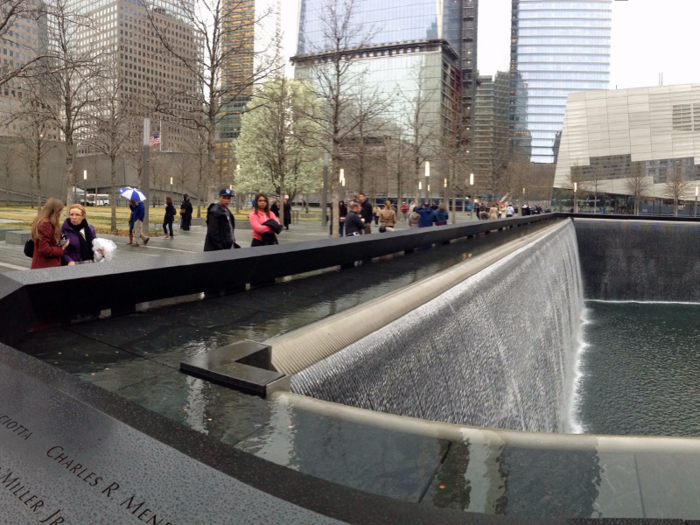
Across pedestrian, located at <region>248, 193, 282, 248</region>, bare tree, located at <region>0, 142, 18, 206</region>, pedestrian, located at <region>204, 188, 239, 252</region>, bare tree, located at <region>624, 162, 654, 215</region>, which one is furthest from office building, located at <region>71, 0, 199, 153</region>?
bare tree, located at <region>624, 162, 654, 215</region>

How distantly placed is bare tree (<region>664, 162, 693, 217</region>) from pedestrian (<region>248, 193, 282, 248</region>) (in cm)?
6493

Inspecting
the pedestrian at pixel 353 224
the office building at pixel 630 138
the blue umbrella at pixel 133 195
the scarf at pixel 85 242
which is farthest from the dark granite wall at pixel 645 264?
the office building at pixel 630 138

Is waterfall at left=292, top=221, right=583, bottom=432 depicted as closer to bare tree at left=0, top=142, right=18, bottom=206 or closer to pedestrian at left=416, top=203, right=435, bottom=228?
pedestrian at left=416, top=203, right=435, bottom=228

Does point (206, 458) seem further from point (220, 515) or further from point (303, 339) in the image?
point (303, 339)

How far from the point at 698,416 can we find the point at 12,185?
6172 cm

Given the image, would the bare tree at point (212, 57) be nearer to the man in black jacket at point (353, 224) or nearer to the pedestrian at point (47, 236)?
the man in black jacket at point (353, 224)

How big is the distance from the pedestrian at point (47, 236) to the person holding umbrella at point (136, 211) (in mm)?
11066

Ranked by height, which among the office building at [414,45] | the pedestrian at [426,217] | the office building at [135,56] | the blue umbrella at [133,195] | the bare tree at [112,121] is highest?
the office building at [414,45]

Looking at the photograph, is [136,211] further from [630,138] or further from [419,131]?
[630,138]

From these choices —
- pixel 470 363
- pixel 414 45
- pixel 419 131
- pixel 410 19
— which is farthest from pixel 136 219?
pixel 410 19

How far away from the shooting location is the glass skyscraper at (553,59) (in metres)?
110

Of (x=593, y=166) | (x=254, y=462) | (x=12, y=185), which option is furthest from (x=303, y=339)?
(x=593, y=166)

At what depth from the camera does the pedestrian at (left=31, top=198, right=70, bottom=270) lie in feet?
19.1

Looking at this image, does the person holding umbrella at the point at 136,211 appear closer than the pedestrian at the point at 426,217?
No
